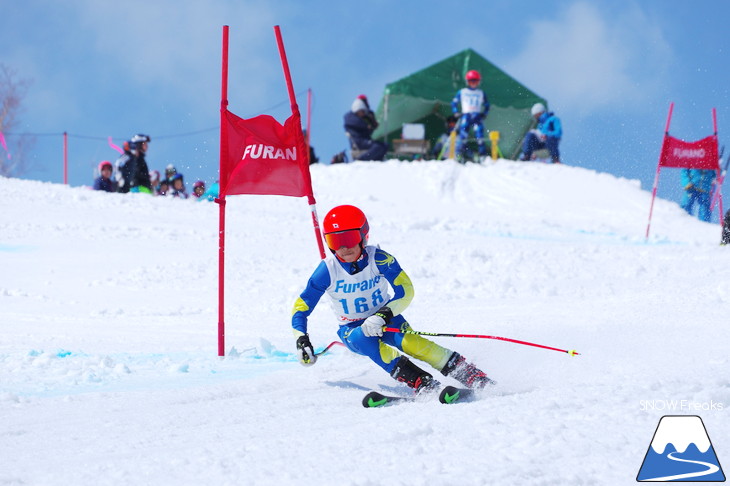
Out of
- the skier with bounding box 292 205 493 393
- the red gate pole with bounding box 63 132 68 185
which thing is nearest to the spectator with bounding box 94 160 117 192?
the red gate pole with bounding box 63 132 68 185

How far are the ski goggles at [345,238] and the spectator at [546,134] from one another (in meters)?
15.3

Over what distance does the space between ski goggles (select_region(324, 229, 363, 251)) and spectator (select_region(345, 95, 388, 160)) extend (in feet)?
51.0

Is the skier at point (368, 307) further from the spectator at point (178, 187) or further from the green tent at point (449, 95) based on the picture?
the green tent at point (449, 95)

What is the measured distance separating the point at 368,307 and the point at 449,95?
20237 mm

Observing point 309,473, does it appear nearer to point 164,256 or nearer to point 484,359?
point 484,359

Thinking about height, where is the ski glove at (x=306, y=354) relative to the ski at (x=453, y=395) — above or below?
above

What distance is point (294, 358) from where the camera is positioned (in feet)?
19.0

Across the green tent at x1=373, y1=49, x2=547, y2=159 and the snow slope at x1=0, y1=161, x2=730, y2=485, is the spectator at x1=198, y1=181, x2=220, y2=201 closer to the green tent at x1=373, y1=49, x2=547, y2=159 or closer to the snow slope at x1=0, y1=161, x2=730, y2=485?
the snow slope at x1=0, y1=161, x2=730, y2=485

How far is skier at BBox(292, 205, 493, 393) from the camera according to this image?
4496 millimetres

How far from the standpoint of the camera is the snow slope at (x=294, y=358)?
304 cm

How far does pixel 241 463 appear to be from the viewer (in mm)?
2998

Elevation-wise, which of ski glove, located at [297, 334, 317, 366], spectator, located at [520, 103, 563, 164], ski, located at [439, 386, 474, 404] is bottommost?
ski, located at [439, 386, 474, 404]

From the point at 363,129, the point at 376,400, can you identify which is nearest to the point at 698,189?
the point at 363,129

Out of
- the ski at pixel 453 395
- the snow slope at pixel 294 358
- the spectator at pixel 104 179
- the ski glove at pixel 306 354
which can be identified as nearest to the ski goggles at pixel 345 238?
the ski glove at pixel 306 354
